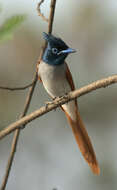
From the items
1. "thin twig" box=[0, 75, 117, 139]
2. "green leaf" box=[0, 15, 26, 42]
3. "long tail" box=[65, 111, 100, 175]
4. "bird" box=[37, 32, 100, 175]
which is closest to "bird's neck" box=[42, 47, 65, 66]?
"bird" box=[37, 32, 100, 175]

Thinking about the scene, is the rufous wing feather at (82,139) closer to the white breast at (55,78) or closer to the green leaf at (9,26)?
the white breast at (55,78)

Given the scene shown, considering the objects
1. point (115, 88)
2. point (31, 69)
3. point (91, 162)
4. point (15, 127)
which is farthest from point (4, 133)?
point (115, 88)

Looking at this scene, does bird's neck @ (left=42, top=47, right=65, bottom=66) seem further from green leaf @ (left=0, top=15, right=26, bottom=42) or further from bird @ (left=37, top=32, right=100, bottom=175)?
green leaf @ (left=0, top=15, right=26, bottom=42)

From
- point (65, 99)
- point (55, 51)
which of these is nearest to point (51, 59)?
point (55, 51)

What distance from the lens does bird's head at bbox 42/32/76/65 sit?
1.78 meters

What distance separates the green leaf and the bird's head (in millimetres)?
1040

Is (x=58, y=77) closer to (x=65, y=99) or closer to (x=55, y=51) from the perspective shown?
(x=55, y=51)

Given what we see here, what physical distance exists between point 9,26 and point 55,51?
4.16ft

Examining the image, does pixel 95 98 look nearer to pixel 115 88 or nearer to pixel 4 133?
pixel 115 88

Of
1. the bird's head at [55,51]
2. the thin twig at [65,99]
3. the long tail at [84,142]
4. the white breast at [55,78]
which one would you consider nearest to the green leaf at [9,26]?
the thin twig at [65,99]

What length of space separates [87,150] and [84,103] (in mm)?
1337

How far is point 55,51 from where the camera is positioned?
1901 mm

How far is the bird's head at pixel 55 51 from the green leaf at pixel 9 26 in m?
1.04

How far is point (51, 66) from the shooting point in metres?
1.98
